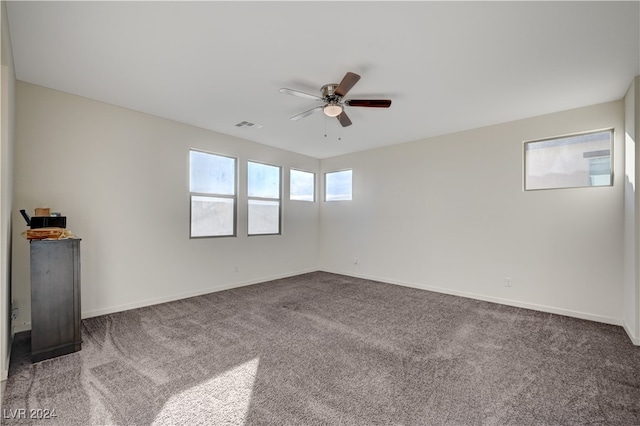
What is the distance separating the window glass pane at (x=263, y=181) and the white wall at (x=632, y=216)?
202 inches

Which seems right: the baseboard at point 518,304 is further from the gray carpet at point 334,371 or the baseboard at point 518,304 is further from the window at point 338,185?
the window at point 338,185

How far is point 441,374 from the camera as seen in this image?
223 cm

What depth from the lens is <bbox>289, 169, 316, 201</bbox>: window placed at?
240 inches

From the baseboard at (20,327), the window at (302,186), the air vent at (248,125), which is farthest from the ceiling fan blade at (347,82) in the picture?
the baseboard at (20,327)

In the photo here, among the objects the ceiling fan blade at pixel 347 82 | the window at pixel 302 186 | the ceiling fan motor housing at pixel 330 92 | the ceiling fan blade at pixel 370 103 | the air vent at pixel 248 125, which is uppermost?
the air vent at pixel 248 125

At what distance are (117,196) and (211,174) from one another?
1432 mm

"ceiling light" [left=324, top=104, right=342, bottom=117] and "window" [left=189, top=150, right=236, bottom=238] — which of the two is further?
"window" [left=189, top=150, right=236, bottom=238]

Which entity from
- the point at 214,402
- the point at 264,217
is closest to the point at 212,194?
the point at 264,217

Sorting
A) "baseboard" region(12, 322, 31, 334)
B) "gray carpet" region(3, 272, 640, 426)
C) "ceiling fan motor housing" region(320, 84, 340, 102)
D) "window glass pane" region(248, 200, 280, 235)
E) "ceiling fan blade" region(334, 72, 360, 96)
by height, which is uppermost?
"ceiling fan motor housing" region(320, 84, 340, 102)

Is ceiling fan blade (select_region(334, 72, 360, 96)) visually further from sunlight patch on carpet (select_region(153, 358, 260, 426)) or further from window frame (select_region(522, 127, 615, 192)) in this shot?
window frame (select_region(522, 127, 615, 192))

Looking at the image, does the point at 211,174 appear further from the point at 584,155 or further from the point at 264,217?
the point at 584,155

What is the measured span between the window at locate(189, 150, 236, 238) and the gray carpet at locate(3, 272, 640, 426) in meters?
1.47

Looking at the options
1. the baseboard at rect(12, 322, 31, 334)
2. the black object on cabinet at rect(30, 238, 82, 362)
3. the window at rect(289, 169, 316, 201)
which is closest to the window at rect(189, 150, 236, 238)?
the window at rect(289, 169, 316, 201)

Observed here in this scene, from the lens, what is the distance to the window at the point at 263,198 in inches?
208
